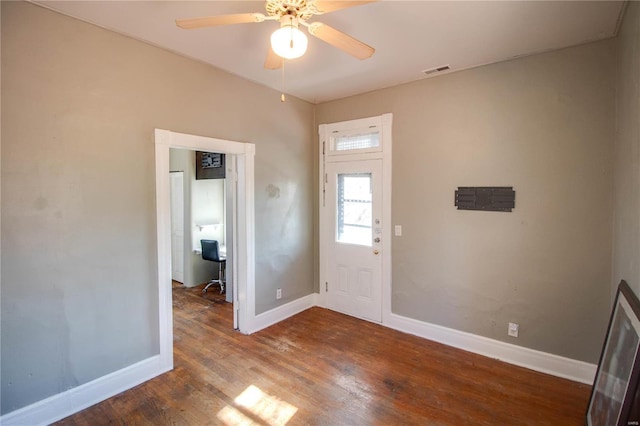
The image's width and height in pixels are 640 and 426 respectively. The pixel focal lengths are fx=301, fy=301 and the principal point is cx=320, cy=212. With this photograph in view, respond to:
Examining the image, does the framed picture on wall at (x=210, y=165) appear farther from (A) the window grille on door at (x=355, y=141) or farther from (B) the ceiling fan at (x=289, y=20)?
(B) the ceiling fan at (x=289, y=20)

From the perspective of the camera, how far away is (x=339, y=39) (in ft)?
5.87

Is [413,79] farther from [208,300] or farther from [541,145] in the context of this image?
[208,300]

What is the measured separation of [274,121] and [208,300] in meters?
2.84

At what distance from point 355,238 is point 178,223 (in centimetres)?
336

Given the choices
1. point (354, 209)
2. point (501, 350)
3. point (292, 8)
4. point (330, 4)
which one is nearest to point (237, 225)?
point (354, 209)

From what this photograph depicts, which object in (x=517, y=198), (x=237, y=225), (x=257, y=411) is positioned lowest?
(x=257, y=411)

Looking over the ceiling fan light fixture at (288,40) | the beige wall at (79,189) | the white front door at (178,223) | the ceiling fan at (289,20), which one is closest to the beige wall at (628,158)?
the ceiling fan at (289,20)

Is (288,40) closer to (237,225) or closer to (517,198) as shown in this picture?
(237,225)

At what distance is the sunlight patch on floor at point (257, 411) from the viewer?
2.15 m

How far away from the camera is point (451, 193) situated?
3.22m

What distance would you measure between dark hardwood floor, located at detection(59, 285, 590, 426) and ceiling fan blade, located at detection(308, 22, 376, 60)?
2.51 meters

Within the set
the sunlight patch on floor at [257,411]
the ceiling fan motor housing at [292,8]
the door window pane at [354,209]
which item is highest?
the ceiling fan motor housing at [292,8]

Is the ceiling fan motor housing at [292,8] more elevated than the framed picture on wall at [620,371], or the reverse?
the ceiling fan motor housing at [292,8]

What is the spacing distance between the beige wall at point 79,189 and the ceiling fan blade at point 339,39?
1.68 m
